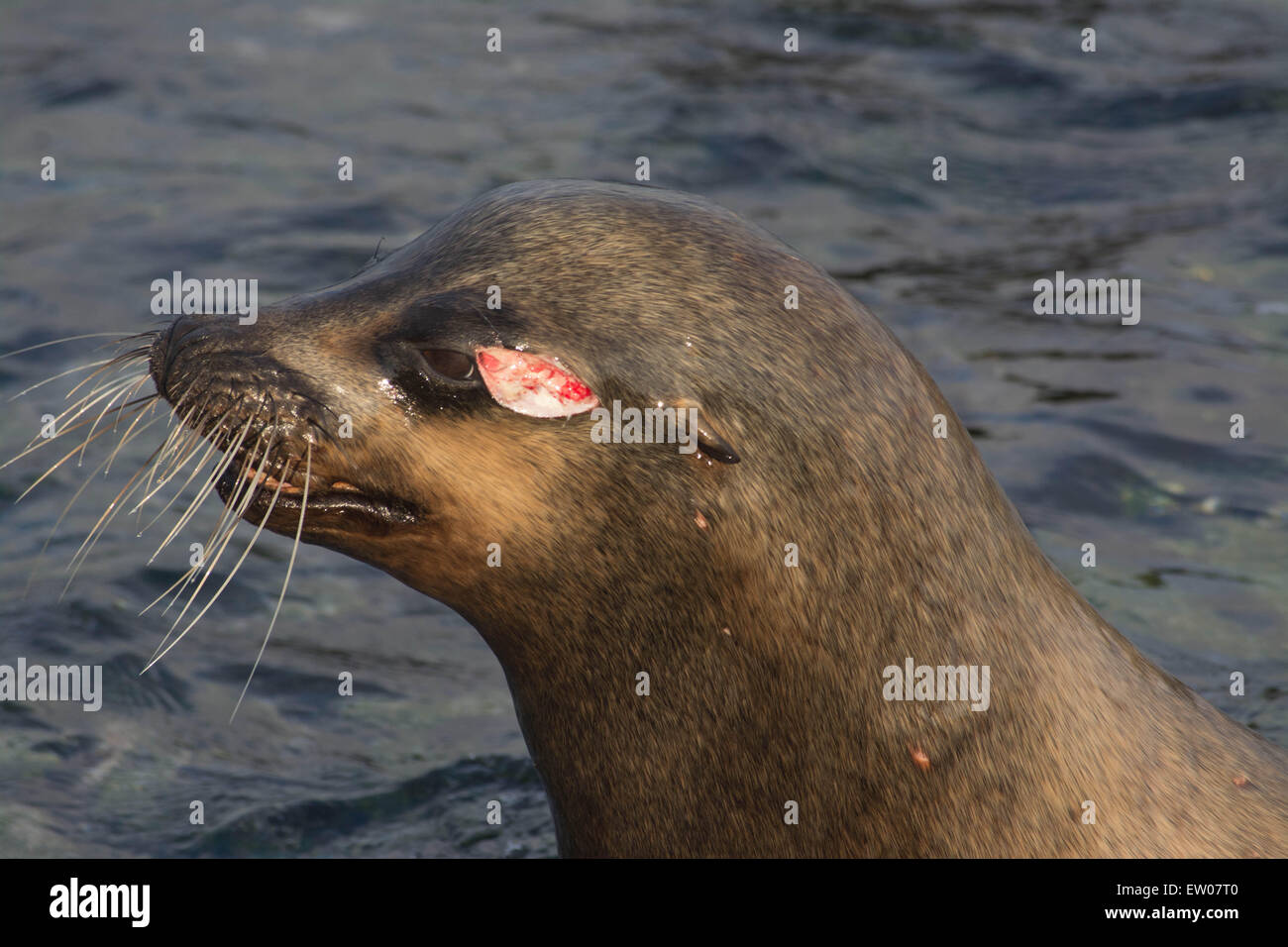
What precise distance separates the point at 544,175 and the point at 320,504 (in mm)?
6464

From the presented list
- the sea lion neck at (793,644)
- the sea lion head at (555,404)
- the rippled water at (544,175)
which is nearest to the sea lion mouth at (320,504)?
the sea lion head at (555,404)

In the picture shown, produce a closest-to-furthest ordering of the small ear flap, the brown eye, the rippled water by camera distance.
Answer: the small ear flap
the brown eye
the rippled water

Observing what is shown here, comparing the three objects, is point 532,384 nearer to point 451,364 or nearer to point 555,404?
point 555,404

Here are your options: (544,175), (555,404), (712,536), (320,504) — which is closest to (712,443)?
(712,536)

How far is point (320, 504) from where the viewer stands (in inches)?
148

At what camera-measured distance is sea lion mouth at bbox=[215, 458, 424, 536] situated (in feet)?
12.3

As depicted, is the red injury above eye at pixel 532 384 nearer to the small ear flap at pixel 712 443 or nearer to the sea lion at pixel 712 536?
the sea lion at pixel 712 536

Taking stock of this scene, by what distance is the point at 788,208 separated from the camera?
9.69 meters

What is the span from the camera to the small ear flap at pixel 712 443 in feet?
11.7

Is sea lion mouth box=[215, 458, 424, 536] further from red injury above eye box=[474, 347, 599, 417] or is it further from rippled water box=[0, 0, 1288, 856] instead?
rippled water box=[0, 0, 1288, 856]

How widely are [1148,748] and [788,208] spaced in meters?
6.25

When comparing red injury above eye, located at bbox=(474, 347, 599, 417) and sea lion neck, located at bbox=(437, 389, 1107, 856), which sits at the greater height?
red injury above eye, located at bbox=(474, 347, 599, 417)

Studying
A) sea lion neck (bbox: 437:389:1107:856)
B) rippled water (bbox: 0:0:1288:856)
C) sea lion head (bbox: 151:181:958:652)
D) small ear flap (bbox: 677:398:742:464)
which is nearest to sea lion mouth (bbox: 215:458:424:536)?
sea lion head (bbox: 151:181:958:652)
